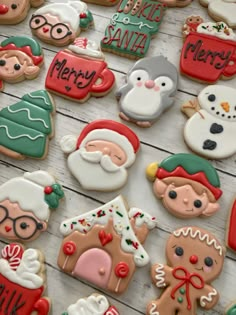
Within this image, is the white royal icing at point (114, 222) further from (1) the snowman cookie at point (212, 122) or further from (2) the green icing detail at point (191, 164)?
(1) the snowman cookie at point (212, 122)

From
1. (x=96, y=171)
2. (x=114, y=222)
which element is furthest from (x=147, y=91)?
(x=114, y=222)

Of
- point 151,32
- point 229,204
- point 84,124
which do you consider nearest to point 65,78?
point 84,124

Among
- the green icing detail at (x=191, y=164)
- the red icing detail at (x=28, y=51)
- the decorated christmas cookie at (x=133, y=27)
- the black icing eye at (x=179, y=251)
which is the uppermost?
the decorated christmas cookie at (x=133, y=27)

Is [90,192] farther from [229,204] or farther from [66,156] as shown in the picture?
[229,204]

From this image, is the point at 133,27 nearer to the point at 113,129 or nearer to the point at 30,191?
the point at 113,129

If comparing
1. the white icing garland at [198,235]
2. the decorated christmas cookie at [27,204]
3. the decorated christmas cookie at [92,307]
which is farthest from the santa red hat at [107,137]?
the decorated christmas cookie at [92,307]

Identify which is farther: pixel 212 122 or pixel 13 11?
pixel 13 11
